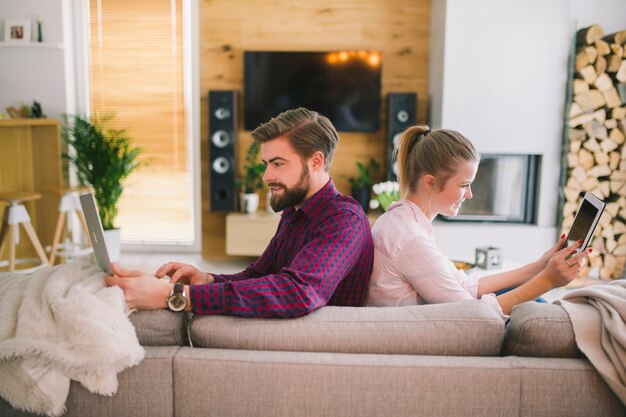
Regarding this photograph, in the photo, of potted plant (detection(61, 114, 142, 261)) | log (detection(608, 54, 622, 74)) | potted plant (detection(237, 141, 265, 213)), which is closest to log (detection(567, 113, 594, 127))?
log (detection(608, 54, 622, 74))

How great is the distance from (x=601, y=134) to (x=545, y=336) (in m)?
3.24

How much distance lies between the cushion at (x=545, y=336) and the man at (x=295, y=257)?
1.35 feet

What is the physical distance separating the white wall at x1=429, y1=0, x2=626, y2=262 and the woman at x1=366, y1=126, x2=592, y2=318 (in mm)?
2562

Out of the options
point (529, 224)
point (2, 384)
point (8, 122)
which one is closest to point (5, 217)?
point (8, 122)

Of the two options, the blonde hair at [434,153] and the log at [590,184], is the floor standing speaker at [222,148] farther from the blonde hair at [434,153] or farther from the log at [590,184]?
the blonde hair at [434,153]

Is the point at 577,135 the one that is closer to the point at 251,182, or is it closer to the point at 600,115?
the point at 600,115

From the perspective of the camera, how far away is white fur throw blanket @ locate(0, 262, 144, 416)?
0.99 metres

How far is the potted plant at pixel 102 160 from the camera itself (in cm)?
414

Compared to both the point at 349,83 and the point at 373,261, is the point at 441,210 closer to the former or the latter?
the point at 373,261

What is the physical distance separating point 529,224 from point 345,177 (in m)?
1.50

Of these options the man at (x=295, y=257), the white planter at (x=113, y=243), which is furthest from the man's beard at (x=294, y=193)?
the white planter at (x=113, y=243)

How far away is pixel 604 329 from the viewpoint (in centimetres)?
108

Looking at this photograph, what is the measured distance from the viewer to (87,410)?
1.04 m

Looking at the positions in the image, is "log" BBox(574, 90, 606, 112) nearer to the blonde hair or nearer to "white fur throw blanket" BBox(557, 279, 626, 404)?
the blonde hair
